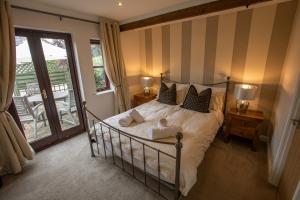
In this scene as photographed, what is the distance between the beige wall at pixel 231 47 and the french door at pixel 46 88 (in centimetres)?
178

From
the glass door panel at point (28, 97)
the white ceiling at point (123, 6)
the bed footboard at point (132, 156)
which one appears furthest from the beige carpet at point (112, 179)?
the white ceiling at point (123, 6)

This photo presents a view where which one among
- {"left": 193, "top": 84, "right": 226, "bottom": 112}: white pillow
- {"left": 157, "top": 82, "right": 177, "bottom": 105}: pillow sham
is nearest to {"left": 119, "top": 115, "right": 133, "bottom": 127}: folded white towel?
{"left": 157, "top": 82, "right": 177, "bottom": 105}: pillow sham

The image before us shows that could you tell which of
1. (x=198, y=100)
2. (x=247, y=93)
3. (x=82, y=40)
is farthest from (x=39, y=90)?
(x=247, y=93)

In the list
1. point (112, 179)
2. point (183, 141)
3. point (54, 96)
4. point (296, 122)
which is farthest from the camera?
point (54, 96)

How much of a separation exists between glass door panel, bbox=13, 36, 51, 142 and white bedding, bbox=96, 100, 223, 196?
1.36 meters

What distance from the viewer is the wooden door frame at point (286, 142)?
154 cm

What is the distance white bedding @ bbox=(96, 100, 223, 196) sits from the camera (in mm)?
1494

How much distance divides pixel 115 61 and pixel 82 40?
0.82 meters

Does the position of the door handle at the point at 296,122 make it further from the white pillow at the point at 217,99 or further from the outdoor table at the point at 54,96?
the outdoor table at the point at 54,96

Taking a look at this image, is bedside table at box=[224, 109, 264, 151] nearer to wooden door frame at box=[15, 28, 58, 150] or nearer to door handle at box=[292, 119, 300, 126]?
door handle at box=[292, 119, 300, 126]

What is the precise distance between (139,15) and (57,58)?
194 cm

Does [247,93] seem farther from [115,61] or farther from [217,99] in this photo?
[115,61]

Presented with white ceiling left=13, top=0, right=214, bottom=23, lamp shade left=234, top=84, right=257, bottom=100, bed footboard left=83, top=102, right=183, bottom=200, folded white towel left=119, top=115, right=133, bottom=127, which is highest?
white ceiling left=13, top=0, right=214, bottom=23

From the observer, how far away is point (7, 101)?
6.77ft
